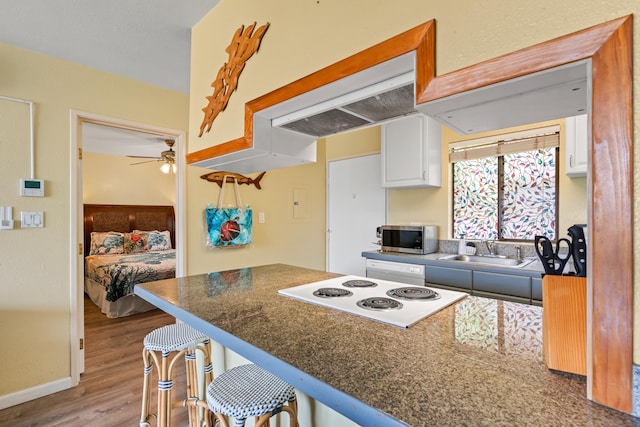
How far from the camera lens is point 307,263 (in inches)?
156

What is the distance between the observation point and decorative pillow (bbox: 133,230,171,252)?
539 centimetres

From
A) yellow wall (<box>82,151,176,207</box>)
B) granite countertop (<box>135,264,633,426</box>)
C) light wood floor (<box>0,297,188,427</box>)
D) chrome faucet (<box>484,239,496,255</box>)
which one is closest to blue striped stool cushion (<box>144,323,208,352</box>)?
granite countertop (<box>135,264,633,426</box>)

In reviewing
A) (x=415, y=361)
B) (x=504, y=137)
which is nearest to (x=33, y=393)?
(x=415, y=361)

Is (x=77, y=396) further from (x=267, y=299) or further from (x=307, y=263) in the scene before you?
(x=307, y=263)

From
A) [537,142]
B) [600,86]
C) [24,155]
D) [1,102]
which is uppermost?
[1,102]

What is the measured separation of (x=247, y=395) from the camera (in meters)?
1.06

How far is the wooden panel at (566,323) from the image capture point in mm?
653

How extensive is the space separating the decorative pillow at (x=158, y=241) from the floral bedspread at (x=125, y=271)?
0.61 meters

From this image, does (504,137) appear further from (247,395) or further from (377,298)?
(247,395)

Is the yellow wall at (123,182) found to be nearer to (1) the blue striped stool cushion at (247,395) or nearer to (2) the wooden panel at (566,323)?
(1) the blue striped stool cushion at (247,395)

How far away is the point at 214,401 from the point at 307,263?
2908 mm

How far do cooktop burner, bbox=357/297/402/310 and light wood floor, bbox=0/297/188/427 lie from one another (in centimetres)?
149

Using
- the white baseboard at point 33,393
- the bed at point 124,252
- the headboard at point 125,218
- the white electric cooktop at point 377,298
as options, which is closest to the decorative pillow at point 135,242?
the bed at point 124,252

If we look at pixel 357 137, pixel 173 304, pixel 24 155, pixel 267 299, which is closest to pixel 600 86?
pixel 267 299
